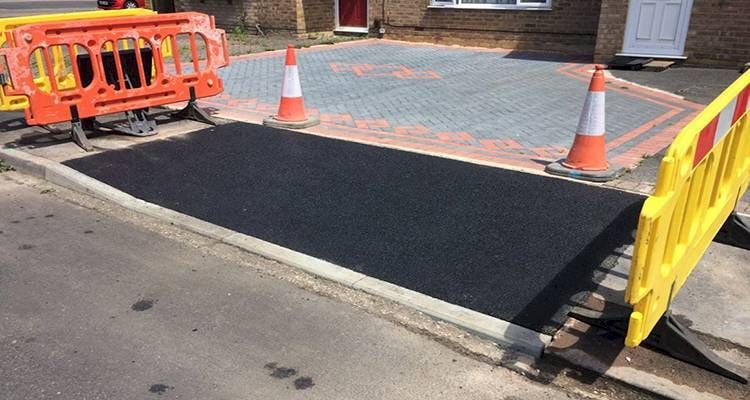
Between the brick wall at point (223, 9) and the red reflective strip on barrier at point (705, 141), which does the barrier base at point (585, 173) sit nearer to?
the red reflective strip on barrier at point (705, 141)

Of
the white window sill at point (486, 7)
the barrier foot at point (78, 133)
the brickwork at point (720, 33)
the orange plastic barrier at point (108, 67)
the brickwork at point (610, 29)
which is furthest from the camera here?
the white window sill at point (486, 7)

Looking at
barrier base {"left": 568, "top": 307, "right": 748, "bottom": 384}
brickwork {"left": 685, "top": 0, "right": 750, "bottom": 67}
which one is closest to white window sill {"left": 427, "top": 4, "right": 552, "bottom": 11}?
brickwork {"left": 685, "top": 0, "right": 750, "bottom": 67}

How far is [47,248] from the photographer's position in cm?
440

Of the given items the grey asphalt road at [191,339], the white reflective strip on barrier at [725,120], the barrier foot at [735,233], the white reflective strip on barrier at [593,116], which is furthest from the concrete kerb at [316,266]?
the white reflective strip on barrier at [593,116]

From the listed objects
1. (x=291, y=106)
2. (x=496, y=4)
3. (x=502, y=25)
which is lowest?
(x=291, y=106)

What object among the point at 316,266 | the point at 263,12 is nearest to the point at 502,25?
the point at 263,12

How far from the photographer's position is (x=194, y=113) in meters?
7.67

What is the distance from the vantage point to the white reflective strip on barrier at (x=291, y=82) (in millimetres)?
7246

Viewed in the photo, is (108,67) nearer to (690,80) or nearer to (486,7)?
(690,80)

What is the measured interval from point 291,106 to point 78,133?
240 centimetres

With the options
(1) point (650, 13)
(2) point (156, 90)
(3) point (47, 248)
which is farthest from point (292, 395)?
(1) point (650, 13)

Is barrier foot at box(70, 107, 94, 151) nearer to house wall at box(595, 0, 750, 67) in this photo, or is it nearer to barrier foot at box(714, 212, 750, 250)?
barrier foot at box(714, 212, 750, 250)

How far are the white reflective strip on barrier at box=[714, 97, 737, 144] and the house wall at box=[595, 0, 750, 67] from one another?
9.16 m

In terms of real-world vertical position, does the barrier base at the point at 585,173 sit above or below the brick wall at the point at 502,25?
below
